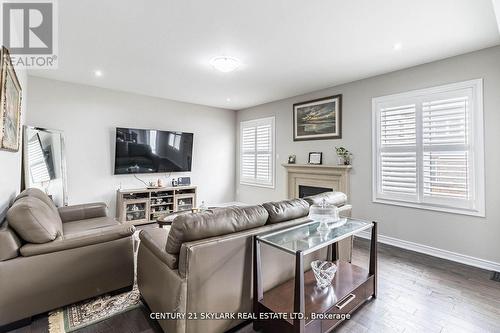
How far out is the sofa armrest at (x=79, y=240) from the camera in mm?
1845

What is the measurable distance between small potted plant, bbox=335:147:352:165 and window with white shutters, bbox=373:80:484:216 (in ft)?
1.39

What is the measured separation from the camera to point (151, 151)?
5.06m

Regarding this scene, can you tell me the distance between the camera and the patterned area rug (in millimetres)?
1865

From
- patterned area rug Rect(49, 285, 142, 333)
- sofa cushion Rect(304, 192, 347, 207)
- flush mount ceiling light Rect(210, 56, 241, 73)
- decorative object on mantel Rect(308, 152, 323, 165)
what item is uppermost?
flush mount ceiling light Rect(210, 56, 241, 73)

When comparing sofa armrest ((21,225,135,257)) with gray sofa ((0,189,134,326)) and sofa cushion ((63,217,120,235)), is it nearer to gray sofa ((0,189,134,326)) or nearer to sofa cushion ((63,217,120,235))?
gray sofa ((0,189,134,326))

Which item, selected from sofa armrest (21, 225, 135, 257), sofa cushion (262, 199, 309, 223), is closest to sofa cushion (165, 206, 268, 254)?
sofa cushion (262, 199, 309, 223)

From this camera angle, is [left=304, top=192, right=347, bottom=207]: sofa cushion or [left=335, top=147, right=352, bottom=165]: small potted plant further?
[left=335, top=147, right=352, bottom=165]: small potted plant

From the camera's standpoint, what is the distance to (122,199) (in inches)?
179

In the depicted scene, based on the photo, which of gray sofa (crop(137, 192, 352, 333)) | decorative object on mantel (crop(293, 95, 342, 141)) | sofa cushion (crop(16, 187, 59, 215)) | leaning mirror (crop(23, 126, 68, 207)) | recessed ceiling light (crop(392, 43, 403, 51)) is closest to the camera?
gray sofa (crop(137, 192, 352, 333))

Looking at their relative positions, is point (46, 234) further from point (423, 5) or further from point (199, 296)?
point (423, 5)

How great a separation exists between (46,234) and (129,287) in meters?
0.87

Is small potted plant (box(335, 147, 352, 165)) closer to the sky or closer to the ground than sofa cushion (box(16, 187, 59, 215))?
closer to the sky

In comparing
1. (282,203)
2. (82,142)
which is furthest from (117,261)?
(82,142)

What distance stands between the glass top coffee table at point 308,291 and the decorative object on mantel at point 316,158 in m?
2.52
